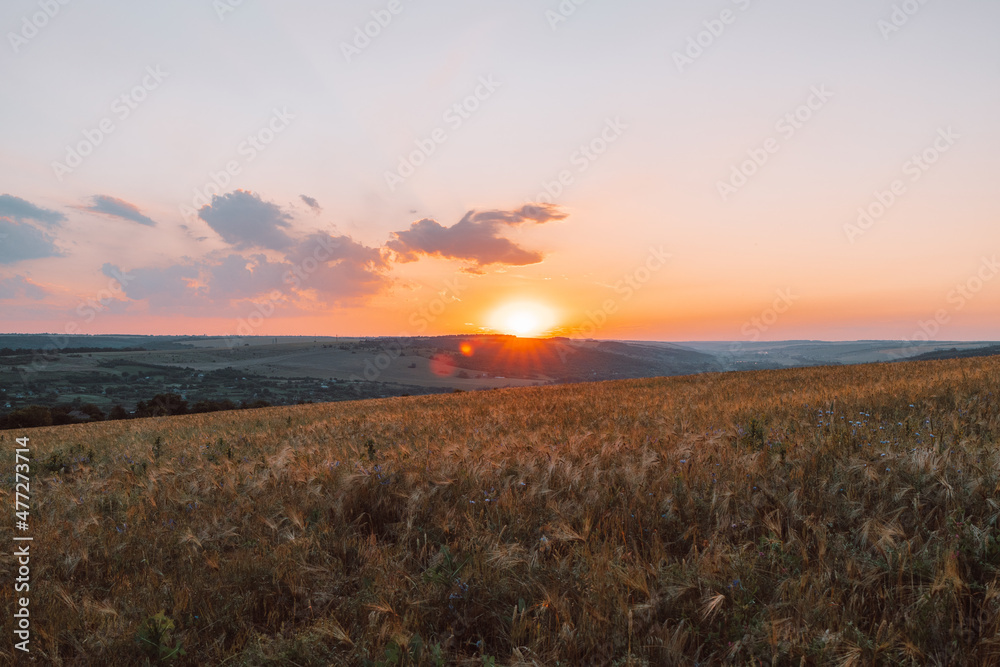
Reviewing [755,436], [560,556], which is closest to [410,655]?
[560,556]

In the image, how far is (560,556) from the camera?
12.3 feet

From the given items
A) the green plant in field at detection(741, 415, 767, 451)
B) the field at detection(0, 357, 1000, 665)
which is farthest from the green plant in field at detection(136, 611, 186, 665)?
the green plant in field at detection(741, 415, 767, 451)

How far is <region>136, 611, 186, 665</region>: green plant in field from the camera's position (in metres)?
2.95

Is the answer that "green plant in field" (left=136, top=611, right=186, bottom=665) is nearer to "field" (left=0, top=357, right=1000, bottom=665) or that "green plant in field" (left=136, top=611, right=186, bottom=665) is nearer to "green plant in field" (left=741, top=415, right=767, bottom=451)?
"field" (left=0, top=357, right=1000, bottom=665)

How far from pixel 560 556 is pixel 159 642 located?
2886mm

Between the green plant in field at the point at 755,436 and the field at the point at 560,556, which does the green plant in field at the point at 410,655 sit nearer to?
the field at the point at 560,556

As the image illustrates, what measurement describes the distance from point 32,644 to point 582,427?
23.0 ft

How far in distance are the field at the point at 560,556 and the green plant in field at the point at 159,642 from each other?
0.02m

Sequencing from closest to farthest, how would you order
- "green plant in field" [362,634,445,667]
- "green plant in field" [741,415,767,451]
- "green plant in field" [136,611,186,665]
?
"green plant in field" [362,634,445,667]
"green plant in field" [136,611,186,665]
"green plant in field" [741,415,767,451]

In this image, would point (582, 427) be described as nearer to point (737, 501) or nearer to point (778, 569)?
point (737, 501)

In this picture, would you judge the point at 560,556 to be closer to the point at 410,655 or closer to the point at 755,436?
the point at 410,655

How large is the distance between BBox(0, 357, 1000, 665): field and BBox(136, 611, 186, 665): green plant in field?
0.02 m

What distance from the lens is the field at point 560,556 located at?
2789 mm

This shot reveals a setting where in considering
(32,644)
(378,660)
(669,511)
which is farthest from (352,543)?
(669,511)
